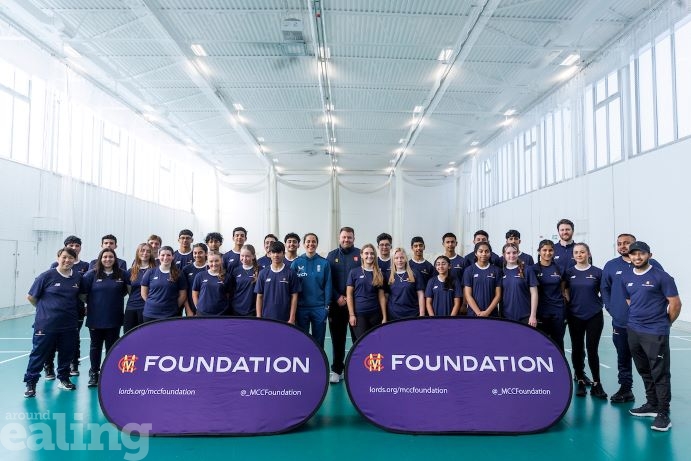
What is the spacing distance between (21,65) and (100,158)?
3.73 m

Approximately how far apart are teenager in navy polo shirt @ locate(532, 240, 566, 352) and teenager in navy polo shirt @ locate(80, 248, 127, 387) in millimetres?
4254

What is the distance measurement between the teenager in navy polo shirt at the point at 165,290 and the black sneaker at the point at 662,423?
13.9 feet

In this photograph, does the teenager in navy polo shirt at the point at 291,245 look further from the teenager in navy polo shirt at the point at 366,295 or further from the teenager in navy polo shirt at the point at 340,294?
the teenager in navy polo shirt at the point at 366,295

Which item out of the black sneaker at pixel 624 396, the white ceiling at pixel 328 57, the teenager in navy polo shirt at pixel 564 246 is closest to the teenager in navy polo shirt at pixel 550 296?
the teenager in navy polo shirt at pixel 564 246

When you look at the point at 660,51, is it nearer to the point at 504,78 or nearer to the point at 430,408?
the point at 504,78

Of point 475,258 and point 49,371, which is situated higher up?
A: point 475,258

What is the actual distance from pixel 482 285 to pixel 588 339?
1146mm

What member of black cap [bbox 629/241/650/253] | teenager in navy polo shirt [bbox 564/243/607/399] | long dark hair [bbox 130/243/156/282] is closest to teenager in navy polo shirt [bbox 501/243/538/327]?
teenager in navy polo shirt [bbox 564/243/607/399]

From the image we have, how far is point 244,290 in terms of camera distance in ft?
14.6

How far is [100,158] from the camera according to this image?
12.2 meters

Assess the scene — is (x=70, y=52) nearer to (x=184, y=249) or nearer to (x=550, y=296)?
(x=184, y=249)

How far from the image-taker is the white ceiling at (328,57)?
7969 millimetres

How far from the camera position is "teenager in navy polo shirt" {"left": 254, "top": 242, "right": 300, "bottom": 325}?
419cm

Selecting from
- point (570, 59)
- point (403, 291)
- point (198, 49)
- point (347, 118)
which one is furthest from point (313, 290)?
point (347, 118)
